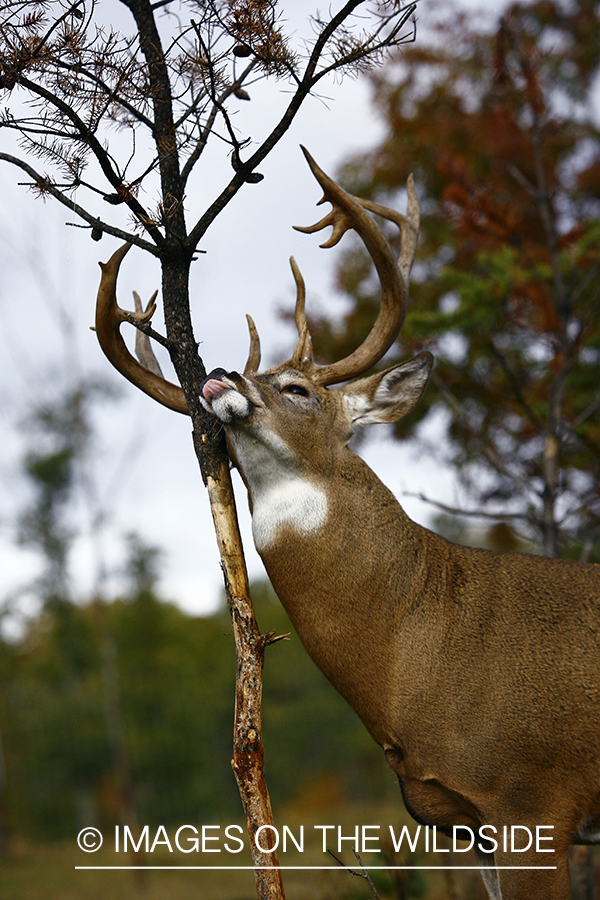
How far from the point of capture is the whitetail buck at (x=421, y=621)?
313 cm

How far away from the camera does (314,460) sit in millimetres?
3613

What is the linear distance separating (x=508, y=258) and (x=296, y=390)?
2935 mm

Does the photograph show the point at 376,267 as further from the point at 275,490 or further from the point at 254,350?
the point at 275,490

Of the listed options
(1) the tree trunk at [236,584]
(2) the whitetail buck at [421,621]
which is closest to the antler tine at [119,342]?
(2) the whitetail buck at [421,621]

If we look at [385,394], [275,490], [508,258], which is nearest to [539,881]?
[275,490]

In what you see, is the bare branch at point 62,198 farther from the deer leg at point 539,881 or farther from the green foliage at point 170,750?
the green foliage at point 170,750

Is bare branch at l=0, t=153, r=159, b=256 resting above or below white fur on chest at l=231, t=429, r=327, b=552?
above

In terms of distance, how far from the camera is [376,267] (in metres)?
3.99

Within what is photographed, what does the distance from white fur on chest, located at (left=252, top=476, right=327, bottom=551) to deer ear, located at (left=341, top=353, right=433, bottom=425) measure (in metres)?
0.58

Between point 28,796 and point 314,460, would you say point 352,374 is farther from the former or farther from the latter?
point 28,796

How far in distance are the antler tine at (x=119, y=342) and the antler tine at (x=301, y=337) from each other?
24.3 inches

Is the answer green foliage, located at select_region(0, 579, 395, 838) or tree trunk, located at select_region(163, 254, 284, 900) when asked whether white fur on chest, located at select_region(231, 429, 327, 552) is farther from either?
green foliage, located at select_region(0, 579, 395, 838)

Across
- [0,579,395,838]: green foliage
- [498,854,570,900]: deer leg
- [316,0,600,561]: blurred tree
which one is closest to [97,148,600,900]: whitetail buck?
[498,854,570,900]: deer leg

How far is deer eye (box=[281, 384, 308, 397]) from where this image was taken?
373 centimetres
